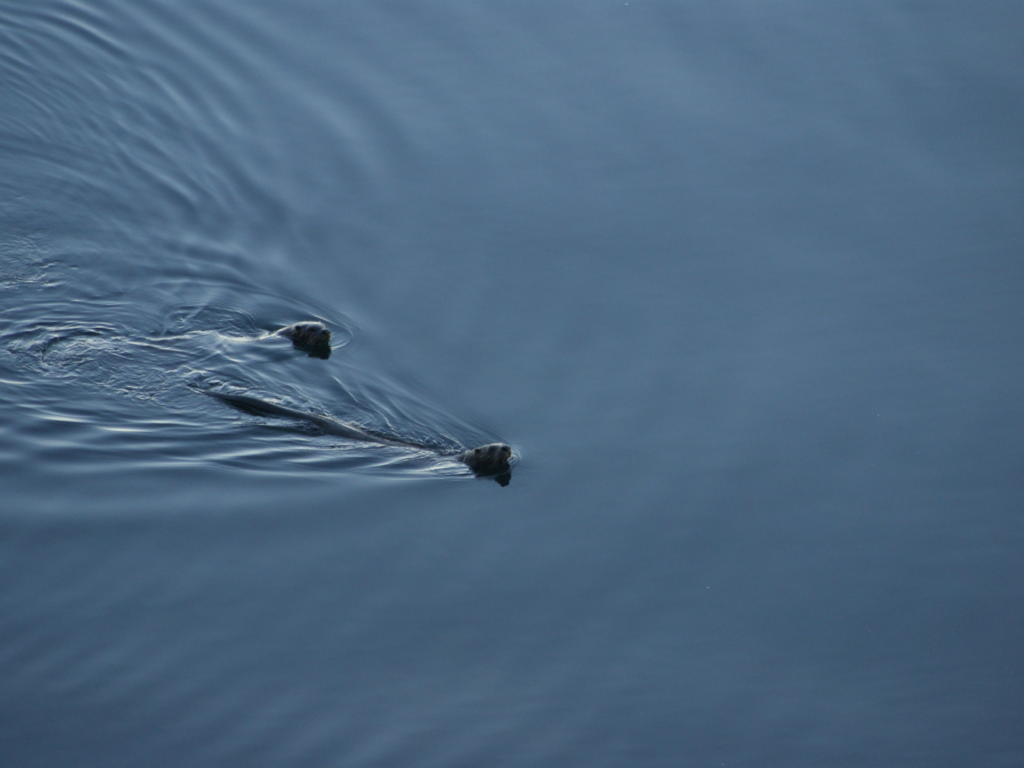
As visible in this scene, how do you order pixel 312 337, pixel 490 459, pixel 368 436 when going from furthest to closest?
pixel 312 337, pixel 368 436, pixel 490 459

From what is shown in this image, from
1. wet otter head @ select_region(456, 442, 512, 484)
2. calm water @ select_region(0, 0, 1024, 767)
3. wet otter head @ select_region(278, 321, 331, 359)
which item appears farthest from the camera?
wet otter head @ select_region(278, 321, 331, 359)

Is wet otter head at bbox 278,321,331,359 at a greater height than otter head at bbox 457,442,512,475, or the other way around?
wet otter head at bbox 278,321,331,359

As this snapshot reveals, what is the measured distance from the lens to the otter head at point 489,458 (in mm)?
12148

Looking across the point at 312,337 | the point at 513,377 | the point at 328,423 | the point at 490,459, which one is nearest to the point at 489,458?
the point at 490,459

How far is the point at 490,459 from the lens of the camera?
1218 centimetres

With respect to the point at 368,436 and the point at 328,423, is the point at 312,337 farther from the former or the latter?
the point at 368,436

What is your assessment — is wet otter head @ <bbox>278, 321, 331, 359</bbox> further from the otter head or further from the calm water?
the otter head

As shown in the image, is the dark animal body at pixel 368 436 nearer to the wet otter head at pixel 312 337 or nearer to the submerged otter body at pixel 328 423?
the submerged otter body at pixel 328 423

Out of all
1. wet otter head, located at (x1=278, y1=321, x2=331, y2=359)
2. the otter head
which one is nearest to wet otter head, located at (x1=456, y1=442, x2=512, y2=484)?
the otter head

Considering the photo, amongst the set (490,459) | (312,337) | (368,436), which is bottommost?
(490,459)

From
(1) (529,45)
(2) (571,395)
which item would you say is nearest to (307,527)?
(2) (571,395)

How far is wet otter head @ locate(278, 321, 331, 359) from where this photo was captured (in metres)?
13.2

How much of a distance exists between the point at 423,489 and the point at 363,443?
33.9 inches

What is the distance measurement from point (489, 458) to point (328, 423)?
1.57 meters
